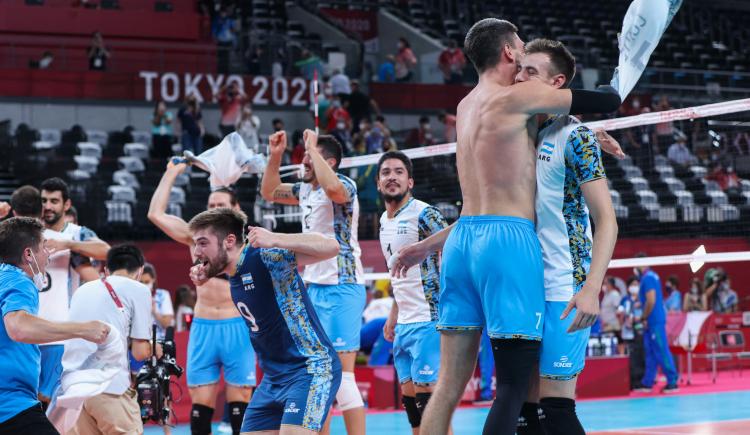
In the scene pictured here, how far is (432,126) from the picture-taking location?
90.6 feet

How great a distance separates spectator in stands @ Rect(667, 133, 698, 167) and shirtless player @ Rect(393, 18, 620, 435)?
19.5 metres

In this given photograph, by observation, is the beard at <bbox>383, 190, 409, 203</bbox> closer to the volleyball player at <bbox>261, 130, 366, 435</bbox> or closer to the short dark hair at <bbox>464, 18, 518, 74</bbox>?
the volleyball player at <bbox>261, 130, 366, 435</bbox>

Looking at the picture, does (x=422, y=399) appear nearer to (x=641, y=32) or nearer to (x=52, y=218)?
(x=641, y=32)

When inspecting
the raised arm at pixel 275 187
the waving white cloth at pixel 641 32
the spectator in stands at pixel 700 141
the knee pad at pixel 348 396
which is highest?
the spectator in stands at pixel 700 141

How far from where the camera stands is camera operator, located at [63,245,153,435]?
7504mm

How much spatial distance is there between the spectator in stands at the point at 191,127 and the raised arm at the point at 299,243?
16.8m

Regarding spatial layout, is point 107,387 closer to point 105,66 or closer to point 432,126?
point 105,66

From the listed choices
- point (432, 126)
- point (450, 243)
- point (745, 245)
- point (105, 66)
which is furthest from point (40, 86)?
point (450, 243)

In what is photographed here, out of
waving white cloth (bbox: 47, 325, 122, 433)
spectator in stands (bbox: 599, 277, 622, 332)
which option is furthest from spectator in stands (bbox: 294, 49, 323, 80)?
waving white cloth (bbox: 47, 325, 122, 433)

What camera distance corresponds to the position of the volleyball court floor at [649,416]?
11.2 m

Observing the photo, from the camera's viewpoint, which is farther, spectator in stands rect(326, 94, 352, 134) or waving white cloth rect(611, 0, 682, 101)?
spectator in stands rect(326, 94, 352, 134)

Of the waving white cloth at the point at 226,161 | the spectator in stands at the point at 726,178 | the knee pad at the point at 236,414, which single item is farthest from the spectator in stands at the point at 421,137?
the knee pad at the point at 236,414

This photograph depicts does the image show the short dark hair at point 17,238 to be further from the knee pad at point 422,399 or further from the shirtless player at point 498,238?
the knee pad at point 422,399

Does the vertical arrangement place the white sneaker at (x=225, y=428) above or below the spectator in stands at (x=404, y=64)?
below
